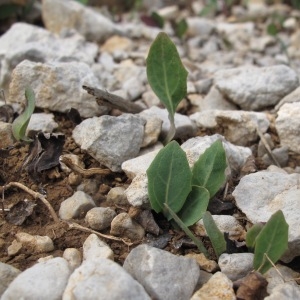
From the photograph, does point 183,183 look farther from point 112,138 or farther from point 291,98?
point 291,98

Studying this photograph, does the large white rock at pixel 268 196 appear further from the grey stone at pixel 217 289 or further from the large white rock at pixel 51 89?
the large white rock at pixel 51 89

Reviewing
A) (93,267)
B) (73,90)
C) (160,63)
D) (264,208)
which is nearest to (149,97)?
(73,90)

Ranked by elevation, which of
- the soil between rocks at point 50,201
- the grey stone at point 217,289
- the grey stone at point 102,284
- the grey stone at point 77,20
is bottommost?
the grey stone at point 77,20

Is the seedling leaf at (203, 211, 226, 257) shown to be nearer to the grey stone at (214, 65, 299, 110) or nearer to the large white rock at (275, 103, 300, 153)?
the large white rock at (275, 103, 300, 153)

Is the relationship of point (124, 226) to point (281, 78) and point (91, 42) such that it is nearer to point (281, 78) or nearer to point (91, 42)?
point (281, 78)

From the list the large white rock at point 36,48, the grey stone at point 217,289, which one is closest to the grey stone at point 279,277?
the grey stone at point 217,289

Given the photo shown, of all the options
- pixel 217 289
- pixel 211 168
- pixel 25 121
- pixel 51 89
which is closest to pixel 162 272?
pixel 217 289

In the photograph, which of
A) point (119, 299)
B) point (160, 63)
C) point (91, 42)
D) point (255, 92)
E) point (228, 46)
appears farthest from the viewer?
point (228, 46)
